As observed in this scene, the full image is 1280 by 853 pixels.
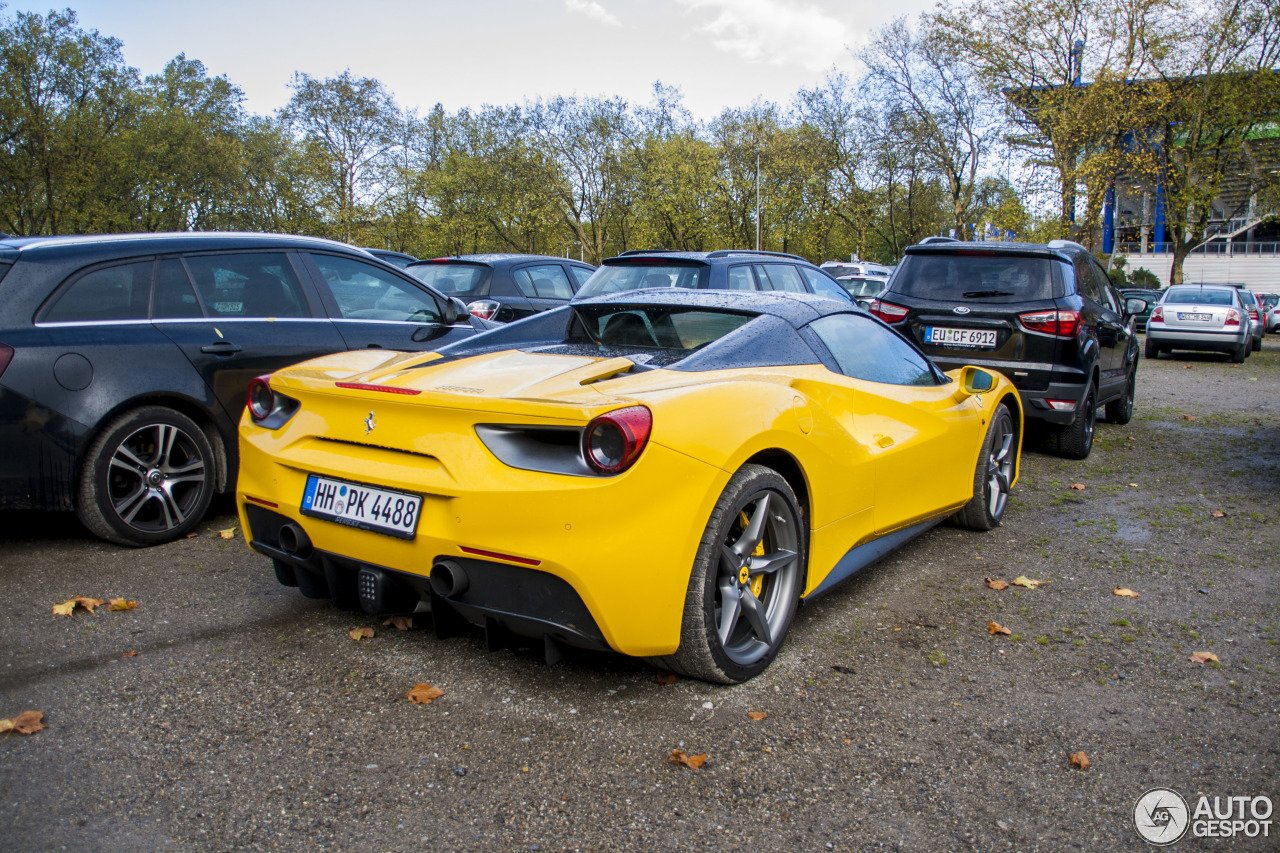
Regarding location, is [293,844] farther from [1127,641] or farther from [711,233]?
[711,233]

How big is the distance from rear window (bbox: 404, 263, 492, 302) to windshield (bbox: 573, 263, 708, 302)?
2861 millimetres

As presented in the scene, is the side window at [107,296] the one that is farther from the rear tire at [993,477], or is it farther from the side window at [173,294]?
the rear tire at [993,477]

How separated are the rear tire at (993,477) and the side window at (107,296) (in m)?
4.53

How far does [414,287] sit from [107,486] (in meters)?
2.35

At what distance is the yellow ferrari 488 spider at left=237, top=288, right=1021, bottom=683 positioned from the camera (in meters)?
2.63

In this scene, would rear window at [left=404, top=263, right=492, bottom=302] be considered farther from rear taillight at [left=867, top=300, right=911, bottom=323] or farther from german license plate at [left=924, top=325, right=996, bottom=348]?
german license plate at [left=924, top=325, right=996, bottom=348]

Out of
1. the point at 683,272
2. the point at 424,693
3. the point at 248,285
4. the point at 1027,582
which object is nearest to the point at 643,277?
the point at 683,272

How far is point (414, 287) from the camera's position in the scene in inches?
241

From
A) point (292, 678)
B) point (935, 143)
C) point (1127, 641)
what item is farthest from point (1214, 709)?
point (935, 143)

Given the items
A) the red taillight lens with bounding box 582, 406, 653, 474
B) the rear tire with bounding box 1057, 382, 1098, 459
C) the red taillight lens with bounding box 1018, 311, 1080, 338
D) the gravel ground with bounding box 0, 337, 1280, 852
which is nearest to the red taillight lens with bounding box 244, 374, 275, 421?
the gravel ground with bounding box 0, 337, 1280, 852

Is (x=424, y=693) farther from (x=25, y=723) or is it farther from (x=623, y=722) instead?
(x=25, y=723)

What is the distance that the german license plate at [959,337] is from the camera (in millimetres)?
7023

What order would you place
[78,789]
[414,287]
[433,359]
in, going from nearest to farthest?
[78,789] → [433,359] → [414,287]

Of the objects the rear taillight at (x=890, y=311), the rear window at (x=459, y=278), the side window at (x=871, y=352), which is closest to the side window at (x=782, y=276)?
the rear taillight at (x=890, y=311)
